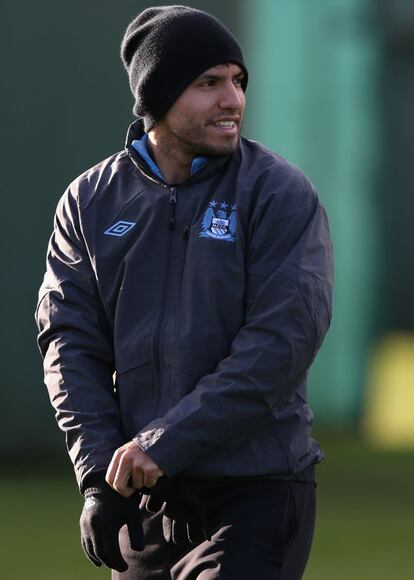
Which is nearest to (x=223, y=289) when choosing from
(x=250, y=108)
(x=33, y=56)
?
(x=33, y=56)

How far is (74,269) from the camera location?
4.66 meters

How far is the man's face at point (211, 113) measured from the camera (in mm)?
4551

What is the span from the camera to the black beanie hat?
15.0ft

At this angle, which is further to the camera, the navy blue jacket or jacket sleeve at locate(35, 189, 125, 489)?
jacket sleeve at locate(35, 189, 125, 489)

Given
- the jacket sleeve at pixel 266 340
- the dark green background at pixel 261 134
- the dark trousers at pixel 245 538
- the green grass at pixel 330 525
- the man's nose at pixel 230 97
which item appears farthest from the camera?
the dark green background at pixel 261 134

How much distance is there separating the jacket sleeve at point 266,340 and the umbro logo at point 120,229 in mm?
358

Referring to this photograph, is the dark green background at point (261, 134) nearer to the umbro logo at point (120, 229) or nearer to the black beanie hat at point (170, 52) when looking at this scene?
the black beanie hat at point (170, 52)

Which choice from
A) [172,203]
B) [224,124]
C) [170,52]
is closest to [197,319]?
[172,203]

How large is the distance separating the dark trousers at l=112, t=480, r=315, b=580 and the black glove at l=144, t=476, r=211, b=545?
0.13 ft

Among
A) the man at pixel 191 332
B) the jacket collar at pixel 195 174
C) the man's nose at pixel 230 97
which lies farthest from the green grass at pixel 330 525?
the man's nose at pixel 230 97

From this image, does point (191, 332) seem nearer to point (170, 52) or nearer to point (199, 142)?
point (199, 142)

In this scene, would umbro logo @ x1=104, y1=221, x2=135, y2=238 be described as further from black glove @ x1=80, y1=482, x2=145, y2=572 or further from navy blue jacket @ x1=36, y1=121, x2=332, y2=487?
black glove @ x1=80, y1=482, x2=145, y2=572

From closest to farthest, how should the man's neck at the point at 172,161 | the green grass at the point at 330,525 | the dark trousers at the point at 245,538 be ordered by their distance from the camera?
the dark trousers at the point at 245,538
the man's neck at the point at 172,161
the green grass at the point at 330,525

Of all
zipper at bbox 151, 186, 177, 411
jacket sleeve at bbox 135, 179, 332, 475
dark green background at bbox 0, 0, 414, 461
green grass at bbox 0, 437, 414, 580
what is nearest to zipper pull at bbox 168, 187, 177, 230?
zipper at bbox 151, 186, 177, 411
